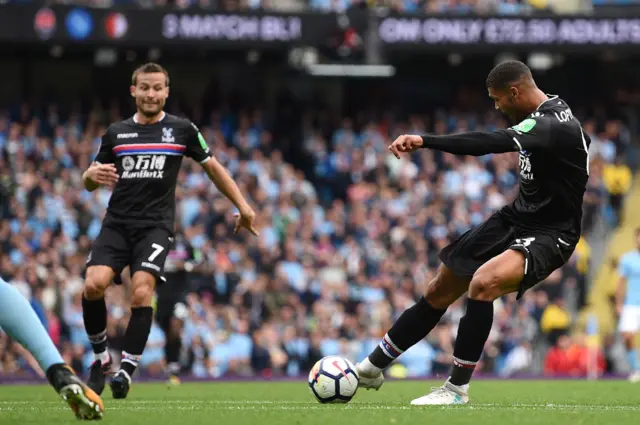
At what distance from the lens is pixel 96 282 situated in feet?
30.8

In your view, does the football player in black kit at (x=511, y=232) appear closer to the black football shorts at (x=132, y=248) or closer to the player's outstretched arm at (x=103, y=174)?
the black football shorts at (x=132, y=248)

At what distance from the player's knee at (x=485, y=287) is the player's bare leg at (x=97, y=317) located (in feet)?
9.38

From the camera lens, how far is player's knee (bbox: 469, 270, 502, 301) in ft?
26.4

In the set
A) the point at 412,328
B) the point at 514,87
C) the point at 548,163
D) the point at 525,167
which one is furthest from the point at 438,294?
the point at 514,87

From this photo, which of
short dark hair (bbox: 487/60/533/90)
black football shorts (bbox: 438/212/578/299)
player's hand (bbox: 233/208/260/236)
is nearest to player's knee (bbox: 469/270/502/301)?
black football shorts (bbox: 438/212/578/299)

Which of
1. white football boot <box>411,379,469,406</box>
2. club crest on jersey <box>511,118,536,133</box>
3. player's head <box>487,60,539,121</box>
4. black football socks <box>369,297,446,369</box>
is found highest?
player's head <box>487,60,539,121</box>

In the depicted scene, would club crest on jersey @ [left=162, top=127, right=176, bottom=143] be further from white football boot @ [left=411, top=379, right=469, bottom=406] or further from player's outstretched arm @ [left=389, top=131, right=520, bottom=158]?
white football boot @ [left=411, top=379, right=469, bottom=406]

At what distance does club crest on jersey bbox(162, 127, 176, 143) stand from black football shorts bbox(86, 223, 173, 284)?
0.69 metres

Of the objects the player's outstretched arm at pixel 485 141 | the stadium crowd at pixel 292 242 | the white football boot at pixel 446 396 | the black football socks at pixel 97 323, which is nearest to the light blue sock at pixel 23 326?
the player's outstretched arm at pixel 485 141

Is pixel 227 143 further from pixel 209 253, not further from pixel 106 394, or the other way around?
pixel 106 394

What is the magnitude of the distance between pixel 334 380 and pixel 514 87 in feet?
7.39

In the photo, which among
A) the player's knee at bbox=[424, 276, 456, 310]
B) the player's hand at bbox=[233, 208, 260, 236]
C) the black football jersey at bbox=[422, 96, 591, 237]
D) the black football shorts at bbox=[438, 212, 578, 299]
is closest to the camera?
the black football jersey at bbox=[422, 96, 591, 237]

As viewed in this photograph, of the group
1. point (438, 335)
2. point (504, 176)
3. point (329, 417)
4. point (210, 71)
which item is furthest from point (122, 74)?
point (329, 417)

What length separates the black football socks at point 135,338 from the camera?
937 centimetres
